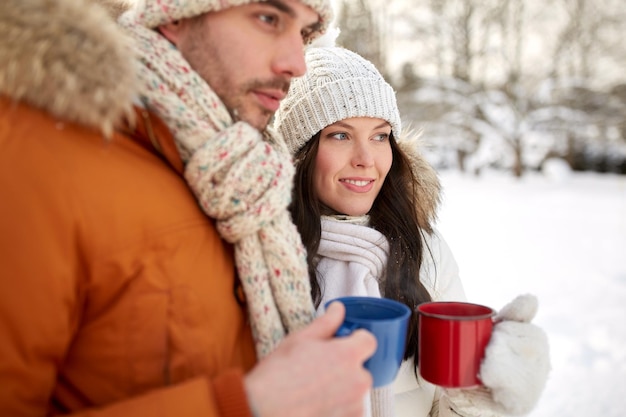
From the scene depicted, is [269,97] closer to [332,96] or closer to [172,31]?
[172,31]

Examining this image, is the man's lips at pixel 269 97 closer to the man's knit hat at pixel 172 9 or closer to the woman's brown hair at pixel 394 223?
the man's knit hat at pixel 172 9

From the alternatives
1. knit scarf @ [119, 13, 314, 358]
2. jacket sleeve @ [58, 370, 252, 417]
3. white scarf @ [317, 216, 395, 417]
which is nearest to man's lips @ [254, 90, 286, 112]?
knit scarf @ [119, 13, 314, 358]

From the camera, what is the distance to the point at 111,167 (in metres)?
1.01

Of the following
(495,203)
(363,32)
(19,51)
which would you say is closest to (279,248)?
(19,51)

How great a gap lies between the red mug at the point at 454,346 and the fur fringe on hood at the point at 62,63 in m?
0.95

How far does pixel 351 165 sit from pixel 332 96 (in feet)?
0.94

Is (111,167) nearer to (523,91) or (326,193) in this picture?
(326,193)

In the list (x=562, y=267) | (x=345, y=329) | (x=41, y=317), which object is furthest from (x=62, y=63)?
(x=562, y=267)

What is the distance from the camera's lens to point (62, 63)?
3.09 feet

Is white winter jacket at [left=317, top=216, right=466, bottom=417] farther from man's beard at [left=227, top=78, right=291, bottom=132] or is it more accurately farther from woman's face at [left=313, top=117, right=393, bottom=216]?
man's beard at [left=227, top=78, right=291, bottom=132]

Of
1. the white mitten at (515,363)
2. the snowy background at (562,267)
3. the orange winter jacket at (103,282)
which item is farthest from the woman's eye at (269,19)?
the snowy background at (562,267)

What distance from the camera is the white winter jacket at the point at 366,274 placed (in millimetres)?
1867

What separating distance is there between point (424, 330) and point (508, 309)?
0.29 m

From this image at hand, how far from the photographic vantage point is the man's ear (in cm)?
127
